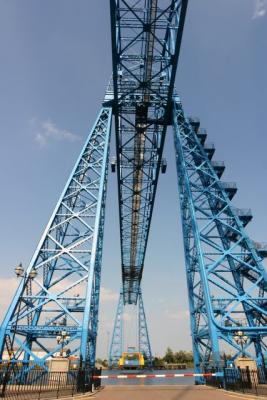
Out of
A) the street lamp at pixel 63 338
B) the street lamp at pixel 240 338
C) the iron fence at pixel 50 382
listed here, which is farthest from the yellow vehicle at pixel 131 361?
the street lamp at pixel 63 338

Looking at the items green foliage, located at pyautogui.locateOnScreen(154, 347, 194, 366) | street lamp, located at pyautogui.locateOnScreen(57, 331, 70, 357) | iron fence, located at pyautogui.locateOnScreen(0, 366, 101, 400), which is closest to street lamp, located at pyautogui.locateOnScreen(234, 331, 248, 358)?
iron fence, located at pyautogui.locateOnScreen(0, 366, 101, 400)

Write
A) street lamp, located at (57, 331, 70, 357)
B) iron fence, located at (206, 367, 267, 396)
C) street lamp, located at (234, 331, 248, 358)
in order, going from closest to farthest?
iron fence, located at (206, 367, 267, 396) → street lamp, located at (57, 331, 70, 357) → street lamp, located at (234, 331, 248, 358)

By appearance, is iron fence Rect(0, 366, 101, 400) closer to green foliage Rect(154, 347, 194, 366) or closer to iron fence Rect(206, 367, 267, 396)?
iron fence Rect(206, 367, 267, 396)

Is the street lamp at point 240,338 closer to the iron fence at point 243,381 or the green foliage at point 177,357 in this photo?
the iron fence at point 243,381

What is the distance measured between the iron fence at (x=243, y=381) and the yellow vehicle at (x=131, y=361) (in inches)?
1777

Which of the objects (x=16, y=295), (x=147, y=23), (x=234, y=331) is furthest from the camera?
(x=147, y=23)

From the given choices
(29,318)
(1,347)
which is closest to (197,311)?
(29,318)

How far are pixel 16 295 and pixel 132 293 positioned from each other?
5054 centimetres

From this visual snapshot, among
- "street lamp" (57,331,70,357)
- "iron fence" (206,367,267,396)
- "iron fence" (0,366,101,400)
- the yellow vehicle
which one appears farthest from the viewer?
the yellow vehicle

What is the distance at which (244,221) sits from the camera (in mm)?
22234

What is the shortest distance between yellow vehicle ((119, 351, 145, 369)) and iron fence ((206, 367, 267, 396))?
45.1 m

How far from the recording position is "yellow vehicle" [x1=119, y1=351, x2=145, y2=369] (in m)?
55.8

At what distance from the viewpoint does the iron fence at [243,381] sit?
12.4 metres

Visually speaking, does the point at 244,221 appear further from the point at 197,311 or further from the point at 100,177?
the point at 100,177
